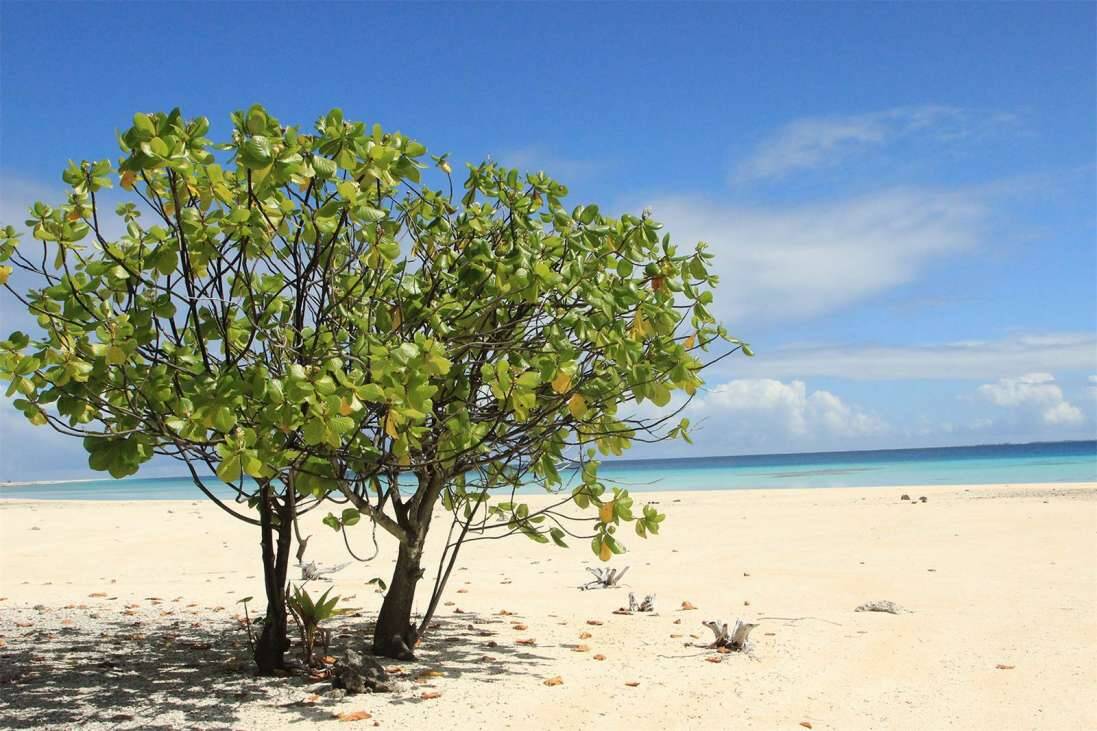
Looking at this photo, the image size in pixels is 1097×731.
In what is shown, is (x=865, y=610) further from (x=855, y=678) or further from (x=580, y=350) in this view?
(x=580, y=350)

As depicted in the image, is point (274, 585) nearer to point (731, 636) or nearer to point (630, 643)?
point (630, 643)

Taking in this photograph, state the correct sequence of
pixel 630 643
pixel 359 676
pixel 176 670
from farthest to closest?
pixel 630 643 → pixel 176 670 → pixel 359 676

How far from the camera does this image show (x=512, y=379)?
5.04m

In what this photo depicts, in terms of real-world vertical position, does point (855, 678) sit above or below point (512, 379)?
below

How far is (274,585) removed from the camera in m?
6.55

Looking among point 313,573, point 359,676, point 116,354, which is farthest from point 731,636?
point 313,573

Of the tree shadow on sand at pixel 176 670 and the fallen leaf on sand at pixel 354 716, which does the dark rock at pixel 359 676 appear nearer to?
the tree shadow on sand at pixel 176 670

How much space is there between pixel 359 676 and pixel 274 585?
98cm

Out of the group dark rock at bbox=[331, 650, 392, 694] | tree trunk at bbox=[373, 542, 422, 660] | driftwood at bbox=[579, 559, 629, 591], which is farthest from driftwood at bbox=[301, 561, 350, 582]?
dark rock at bbox=[331, 650, 392, 694]

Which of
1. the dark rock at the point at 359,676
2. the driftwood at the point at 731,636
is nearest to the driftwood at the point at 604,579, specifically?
the driftwood at the point at 731,636

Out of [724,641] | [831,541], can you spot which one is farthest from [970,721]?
[831,541]

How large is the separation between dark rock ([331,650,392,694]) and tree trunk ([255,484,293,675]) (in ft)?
2.06

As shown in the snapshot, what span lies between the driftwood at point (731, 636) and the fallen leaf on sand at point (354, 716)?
3.06 metres

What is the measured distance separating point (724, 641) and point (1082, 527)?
1280cm
